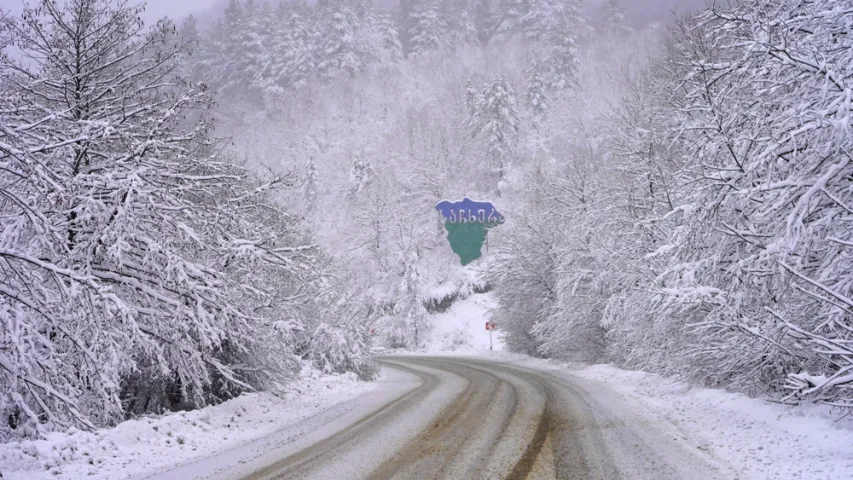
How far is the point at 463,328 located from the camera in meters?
42.1

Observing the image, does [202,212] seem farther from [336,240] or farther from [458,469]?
[336,240]

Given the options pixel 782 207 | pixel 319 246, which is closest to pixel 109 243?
pixel 319 246

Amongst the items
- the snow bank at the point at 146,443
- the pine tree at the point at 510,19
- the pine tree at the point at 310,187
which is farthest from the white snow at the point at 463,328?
the pine tree at the point at 510,19

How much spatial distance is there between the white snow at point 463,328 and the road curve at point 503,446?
1048 inches

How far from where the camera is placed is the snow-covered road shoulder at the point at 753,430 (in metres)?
6.01

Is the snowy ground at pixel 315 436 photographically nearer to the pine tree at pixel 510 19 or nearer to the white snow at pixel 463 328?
the white snow at pixel 463 328

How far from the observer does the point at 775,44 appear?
714cm

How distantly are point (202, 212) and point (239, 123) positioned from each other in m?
78.7

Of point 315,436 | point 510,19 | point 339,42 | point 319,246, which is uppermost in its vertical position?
point 510,19

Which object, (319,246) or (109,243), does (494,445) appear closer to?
(109,243)

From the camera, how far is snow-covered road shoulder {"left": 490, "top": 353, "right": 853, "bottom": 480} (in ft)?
19.7

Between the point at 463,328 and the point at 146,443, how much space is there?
34692mm

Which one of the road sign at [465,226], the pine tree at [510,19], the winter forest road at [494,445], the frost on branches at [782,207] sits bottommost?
the winter forest road at [494,445]

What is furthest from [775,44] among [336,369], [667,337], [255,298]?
[336,369]
